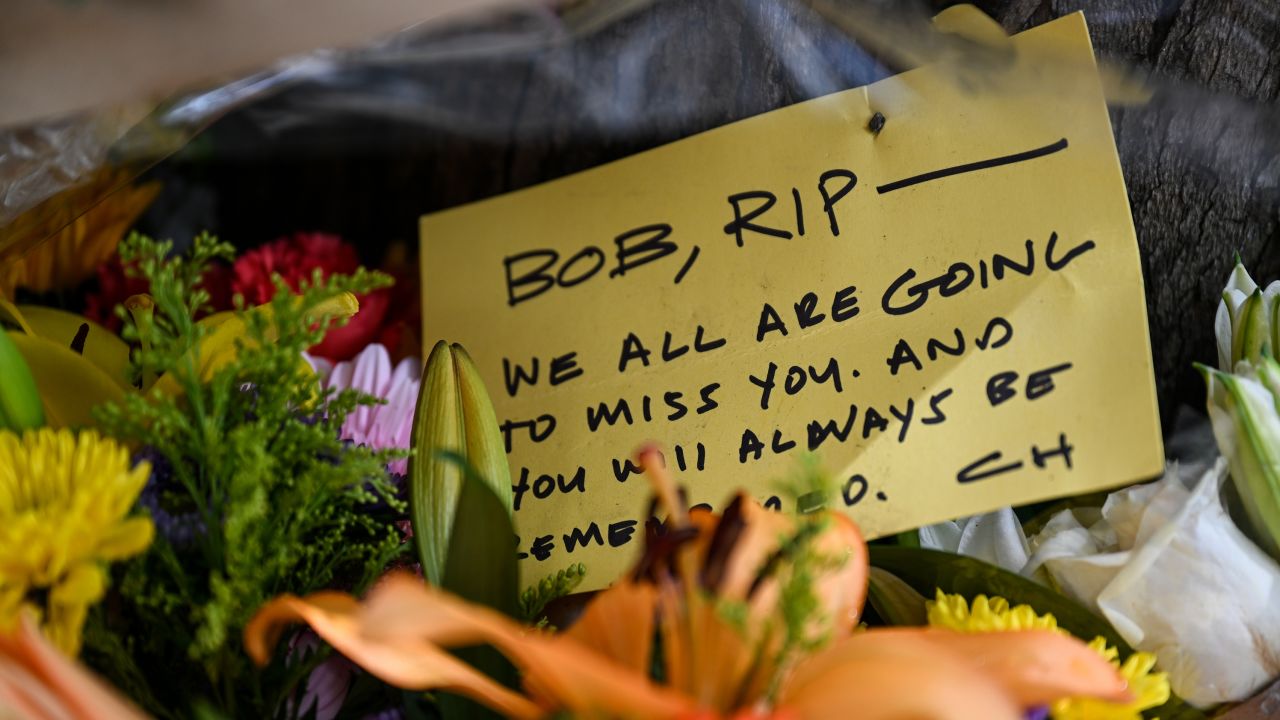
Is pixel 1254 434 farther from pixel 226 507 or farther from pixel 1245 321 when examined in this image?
pixel 226 507

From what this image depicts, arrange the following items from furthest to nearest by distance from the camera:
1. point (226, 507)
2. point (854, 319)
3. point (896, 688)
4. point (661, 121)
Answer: point (661, 121) < point (854, 319) < point (226, 507) < point (896, 688)

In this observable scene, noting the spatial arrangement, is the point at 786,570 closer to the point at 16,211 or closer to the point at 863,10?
the point at 863,10

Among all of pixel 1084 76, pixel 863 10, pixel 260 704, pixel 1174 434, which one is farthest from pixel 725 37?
pixel 260 704

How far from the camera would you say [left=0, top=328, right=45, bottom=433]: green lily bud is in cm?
38

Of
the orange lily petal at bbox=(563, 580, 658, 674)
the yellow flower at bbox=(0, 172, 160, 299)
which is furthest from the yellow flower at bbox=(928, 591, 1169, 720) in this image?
the yellow flower at bbox=(0, 172, 160, 299)

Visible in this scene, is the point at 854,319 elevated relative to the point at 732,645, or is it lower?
elevated

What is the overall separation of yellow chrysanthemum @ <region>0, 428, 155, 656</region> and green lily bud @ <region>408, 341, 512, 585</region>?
9 cm

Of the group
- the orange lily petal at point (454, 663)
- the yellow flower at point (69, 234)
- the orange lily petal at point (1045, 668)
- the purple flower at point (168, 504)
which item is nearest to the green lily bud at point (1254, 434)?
the orange lily petal at point (1045, 668)

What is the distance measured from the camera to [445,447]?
0.38 meters

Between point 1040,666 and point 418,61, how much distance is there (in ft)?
1.80

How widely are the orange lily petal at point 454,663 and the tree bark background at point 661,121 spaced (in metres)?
0.35

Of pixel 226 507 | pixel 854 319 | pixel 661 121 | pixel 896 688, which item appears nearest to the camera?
pixel 896 688

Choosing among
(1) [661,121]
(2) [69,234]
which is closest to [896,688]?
(1) [661,121]

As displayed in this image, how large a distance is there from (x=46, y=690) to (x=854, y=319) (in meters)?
0.35
